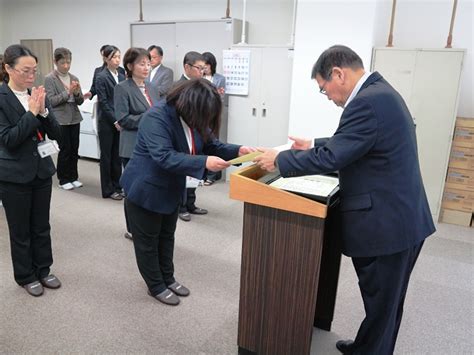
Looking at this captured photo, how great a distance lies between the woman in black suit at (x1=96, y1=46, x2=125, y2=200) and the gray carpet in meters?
0.74

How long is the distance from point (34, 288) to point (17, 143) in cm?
93

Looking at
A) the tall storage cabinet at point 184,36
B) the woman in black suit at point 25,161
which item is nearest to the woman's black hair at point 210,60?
the tall storage cabinet at point 184,36

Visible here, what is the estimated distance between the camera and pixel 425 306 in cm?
250

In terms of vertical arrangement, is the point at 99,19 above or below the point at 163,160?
above

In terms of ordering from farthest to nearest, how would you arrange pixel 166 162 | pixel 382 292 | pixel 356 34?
pixel 356 34 → pixel 166 162 → pixel 382 292

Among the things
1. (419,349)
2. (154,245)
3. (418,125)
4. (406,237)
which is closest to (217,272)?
(154,245)

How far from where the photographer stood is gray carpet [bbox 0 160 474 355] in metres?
2.06

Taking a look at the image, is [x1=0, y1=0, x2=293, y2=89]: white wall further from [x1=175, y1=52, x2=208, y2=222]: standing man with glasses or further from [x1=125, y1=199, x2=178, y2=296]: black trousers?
[x1=125, y1=199, x2=178, y2=296]: black trousers

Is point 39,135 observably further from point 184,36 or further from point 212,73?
point 184,36

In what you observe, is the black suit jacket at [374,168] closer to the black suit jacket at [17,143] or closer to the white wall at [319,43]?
the black suit jacket at [17,143]

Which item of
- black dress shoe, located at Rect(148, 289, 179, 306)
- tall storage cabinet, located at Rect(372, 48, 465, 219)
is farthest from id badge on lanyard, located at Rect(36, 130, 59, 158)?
tall storage cabinet, located at Rect(372, 48, 465, 219)

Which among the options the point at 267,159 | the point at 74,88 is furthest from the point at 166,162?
the point at 74,88

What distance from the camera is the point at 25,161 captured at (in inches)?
85.4

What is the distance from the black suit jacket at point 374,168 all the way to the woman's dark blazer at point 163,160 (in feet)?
1.81
